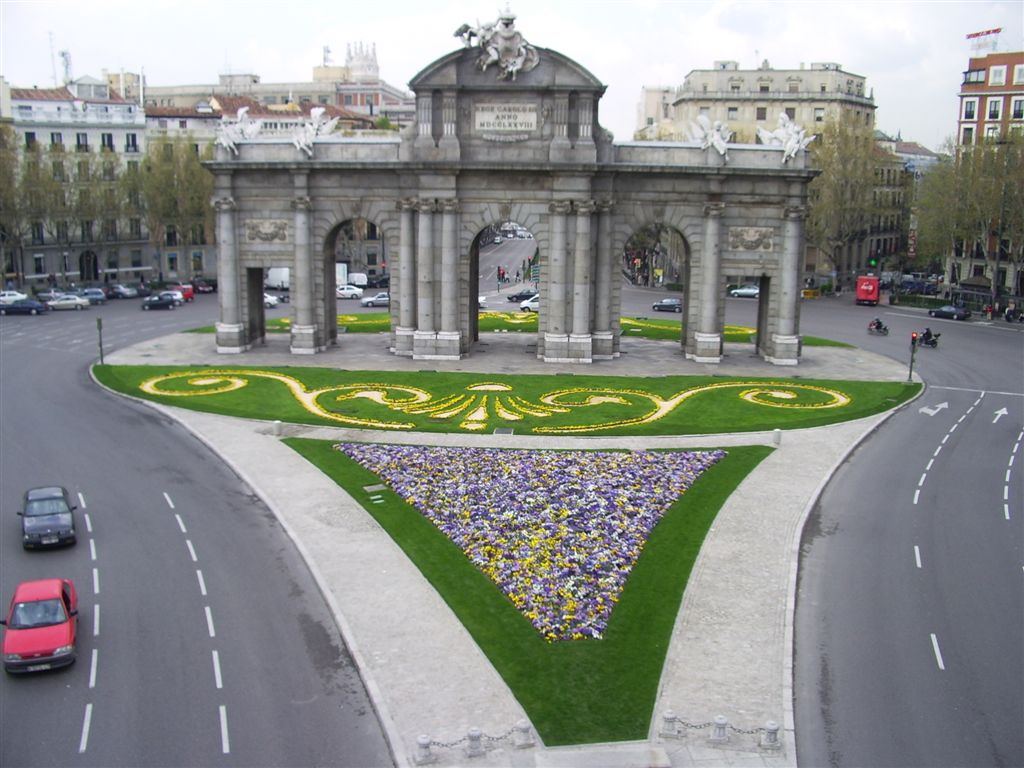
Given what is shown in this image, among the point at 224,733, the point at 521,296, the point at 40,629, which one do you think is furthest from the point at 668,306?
the point at 224,733

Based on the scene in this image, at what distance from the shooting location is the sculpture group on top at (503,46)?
233 ft

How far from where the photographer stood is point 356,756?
84.2 feet

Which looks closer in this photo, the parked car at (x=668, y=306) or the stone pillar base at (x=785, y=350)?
the stone pillar base at (x=785, y=350)

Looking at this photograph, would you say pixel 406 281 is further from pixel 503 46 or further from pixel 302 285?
pixel 503 46

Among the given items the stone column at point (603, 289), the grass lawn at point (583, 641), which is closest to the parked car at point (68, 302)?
the stone column at point (603, 289)

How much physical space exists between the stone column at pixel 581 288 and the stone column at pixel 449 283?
26.9 ft

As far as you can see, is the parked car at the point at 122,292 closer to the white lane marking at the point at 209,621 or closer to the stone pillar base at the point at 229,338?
the stone pillar base at the point at 229,338

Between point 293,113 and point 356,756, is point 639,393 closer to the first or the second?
point 356,756

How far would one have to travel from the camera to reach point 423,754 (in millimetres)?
25031

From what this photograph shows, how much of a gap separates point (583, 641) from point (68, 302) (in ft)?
297

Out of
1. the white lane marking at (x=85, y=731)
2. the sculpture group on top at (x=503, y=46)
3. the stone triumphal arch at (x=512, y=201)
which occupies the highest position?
the sculpture group on top at (x=503, y=46)

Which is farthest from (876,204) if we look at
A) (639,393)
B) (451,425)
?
(451,425)

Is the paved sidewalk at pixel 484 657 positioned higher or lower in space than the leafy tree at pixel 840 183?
lower

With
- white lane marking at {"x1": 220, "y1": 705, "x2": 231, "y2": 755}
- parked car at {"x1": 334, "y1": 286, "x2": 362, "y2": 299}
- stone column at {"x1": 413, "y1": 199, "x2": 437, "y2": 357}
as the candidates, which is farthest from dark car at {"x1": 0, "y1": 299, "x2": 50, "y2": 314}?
white lane marking at {"x1": 220, "y1": 705, "x2": 231, "y2": 755}
